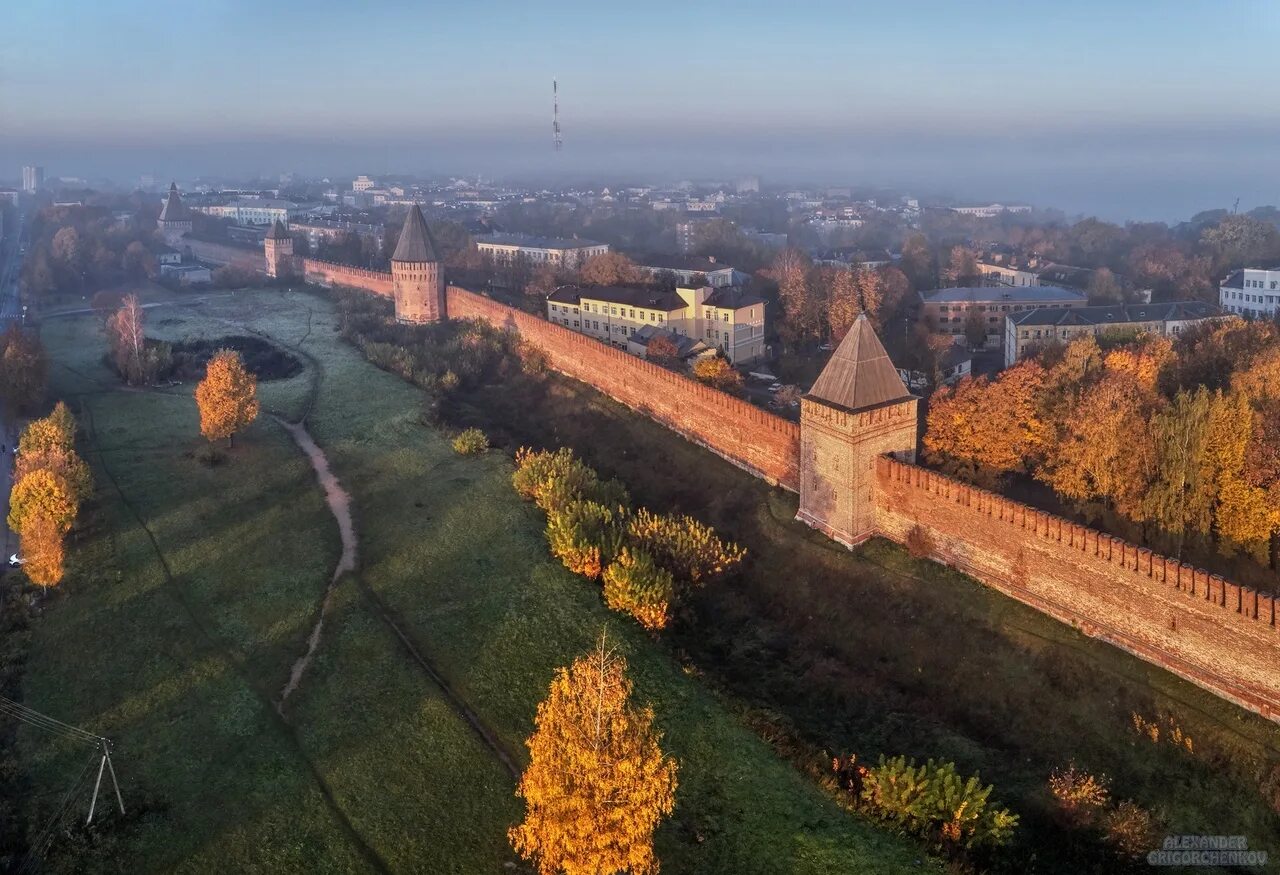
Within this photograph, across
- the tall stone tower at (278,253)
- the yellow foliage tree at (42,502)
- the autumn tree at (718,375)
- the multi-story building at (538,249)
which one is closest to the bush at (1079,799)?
the autumn tree at (718,375)

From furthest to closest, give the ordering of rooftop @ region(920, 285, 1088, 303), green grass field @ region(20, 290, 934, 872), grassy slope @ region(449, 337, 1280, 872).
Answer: rooftop @ region(920, 285, 1088, 303), grassy slope @ region(449, 337, 1280, 872), green grass field @ region(20, 290, 934, 872)

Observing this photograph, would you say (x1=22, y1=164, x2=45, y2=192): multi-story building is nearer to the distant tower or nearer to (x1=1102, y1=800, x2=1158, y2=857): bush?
the distant tower

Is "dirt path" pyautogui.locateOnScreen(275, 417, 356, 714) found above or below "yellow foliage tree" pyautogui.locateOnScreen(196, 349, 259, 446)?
below

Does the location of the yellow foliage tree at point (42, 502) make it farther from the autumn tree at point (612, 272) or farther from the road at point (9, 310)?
the autumn tree at point (612, 272)

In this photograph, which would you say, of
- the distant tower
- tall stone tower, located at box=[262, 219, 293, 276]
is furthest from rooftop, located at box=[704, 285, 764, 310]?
the distant tower

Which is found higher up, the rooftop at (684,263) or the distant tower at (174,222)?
the distant tower at (174,222)

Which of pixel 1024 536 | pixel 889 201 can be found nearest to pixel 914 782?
pixel 1024 536
